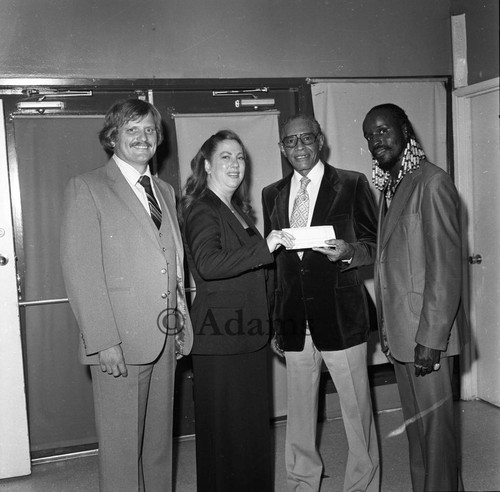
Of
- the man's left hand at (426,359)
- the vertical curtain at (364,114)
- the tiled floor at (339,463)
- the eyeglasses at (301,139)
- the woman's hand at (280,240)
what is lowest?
the tiled floor at (339,463)

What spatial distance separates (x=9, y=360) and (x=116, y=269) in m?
1.27

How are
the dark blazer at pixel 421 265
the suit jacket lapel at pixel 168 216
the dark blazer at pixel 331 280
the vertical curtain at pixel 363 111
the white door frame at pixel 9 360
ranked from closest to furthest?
the dark blazer at pixel 421 265, the suit jacket lapel at pixel 168 216, the dark blazer at pixel 331 280, the white door frame at pixel 9 360, the vertical curtain at pixel 363 111

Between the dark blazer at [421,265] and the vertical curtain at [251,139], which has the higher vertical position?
the vertical curtain at [251,139]

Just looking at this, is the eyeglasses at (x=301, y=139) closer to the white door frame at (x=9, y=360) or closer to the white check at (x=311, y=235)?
the white check at (x=311, y=235)

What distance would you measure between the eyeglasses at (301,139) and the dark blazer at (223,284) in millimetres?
442

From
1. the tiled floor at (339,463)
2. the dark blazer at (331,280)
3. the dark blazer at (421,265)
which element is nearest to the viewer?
the dark blazer at (421,265)

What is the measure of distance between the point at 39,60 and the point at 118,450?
2.08 meters

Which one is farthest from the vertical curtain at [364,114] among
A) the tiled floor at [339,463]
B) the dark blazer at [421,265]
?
the dark blazer at [421,265]

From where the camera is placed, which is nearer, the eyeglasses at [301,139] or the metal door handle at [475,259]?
the eyeglasses at [301,139]

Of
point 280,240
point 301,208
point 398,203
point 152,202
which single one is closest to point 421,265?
point 398,203

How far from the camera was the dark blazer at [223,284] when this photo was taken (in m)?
2.47

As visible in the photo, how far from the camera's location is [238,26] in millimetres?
3672

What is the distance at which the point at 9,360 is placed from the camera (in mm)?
3318

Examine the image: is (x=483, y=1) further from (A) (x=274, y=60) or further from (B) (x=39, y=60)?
(B) (x=39, y=60)
